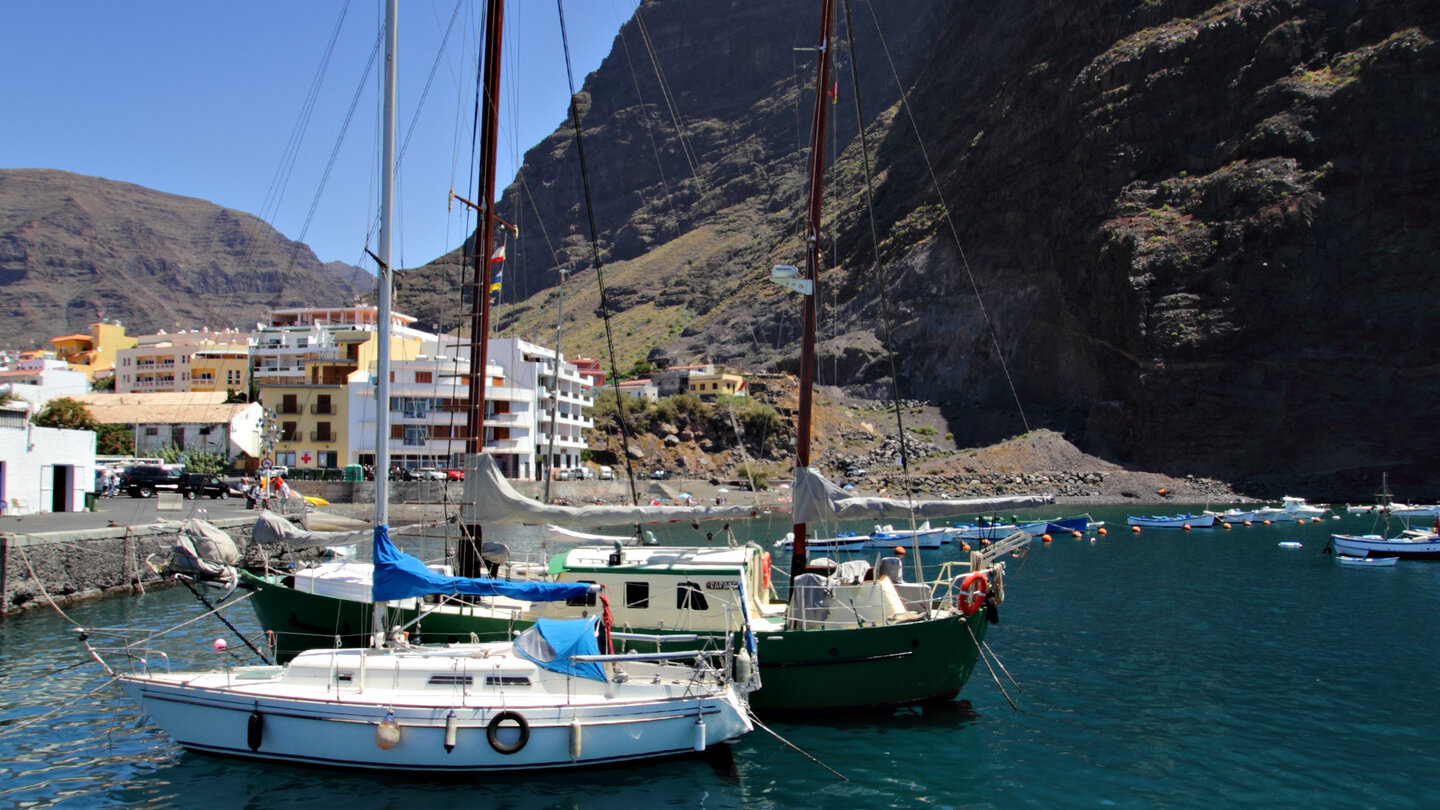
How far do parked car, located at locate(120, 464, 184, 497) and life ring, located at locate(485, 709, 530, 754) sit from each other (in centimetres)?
5022

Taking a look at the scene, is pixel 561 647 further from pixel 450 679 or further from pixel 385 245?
pixel 385 245

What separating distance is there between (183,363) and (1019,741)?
135 meters

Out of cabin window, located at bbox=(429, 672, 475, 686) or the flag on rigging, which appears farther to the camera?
the flag on rigging

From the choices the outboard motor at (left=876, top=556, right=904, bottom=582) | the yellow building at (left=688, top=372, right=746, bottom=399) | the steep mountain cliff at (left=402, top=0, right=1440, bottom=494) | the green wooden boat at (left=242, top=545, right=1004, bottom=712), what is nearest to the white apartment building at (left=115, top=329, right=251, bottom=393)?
the steep mountain cliff at (left=402, top=0, right=1440, bottom=494)

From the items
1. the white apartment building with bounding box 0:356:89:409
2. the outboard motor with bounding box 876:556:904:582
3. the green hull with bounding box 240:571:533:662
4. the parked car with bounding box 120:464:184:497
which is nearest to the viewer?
the green hull with bounding box 240:571:533:662

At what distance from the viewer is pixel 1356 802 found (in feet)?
52.2

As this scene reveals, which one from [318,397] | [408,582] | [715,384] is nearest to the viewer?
[408,582]

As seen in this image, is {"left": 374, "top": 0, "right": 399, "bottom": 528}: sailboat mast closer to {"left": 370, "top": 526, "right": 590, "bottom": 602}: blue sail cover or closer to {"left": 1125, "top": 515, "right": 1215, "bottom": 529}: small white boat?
{"left": 370, "top": 526, "right": 590, "bottom": 602}: blue sail cover

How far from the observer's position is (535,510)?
22.5m

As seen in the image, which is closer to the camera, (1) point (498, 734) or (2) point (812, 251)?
(1) point (498, 734)

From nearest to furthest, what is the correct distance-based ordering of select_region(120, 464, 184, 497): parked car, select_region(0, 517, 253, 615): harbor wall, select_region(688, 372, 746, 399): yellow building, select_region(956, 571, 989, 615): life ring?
select_region(956, 571, 989, 615): life ring
select_region(0, 517, 253, 615): harbor wall
select_region(120, 464, 184, 497): parked car
select_region(688, 372, 746, 399): yellow building

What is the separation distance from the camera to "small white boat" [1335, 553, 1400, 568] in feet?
157

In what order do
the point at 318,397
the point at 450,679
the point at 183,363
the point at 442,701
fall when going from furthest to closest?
1. the point at 183,363
2. the point at 318,397
3. the point at 450,679
4. the point at 442,701

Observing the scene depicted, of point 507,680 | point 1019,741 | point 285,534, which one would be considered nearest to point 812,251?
point 1019,741
